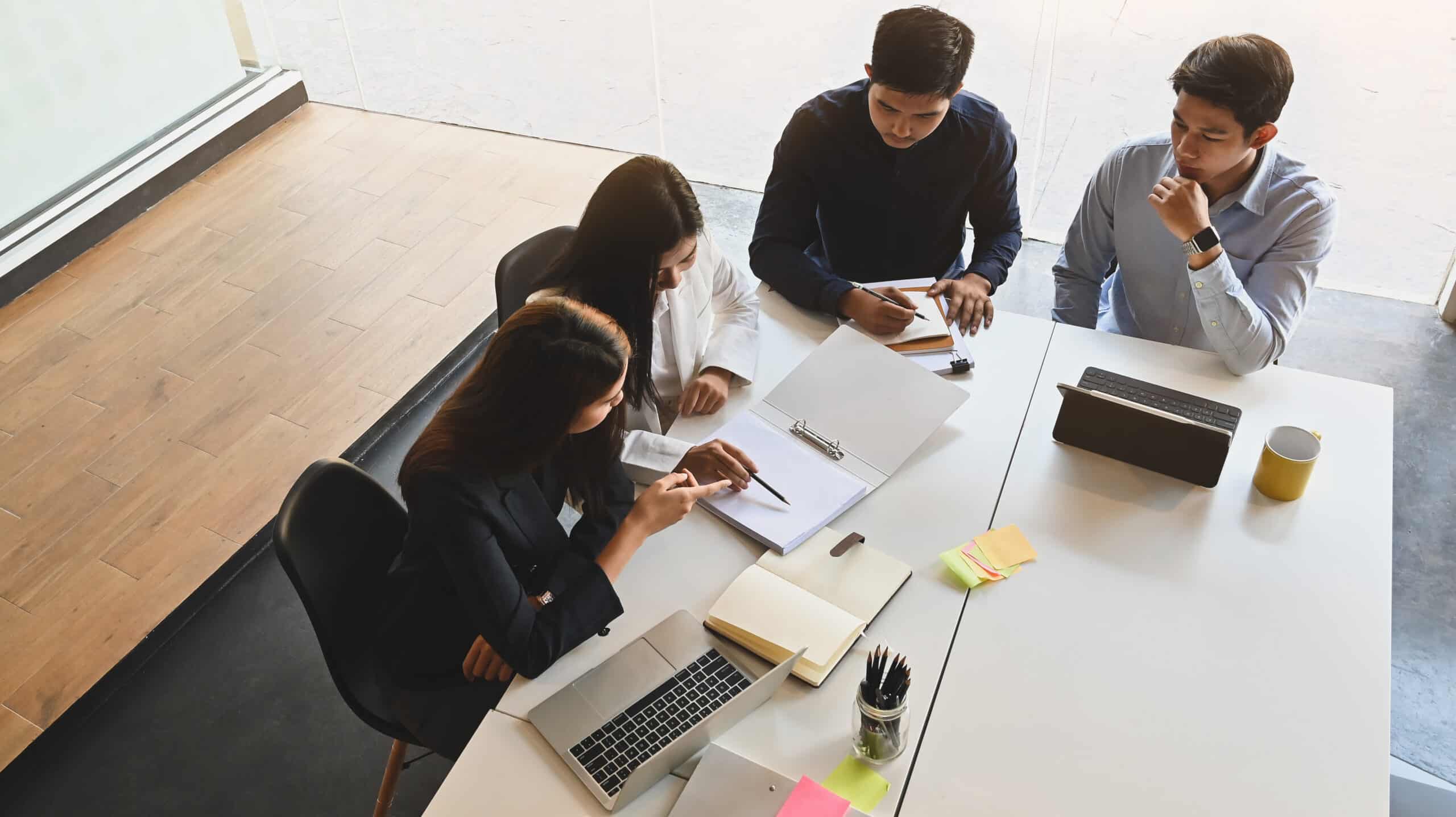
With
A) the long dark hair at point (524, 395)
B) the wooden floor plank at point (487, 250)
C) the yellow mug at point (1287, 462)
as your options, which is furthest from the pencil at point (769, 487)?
the wooden floor plank at point (487, 250)

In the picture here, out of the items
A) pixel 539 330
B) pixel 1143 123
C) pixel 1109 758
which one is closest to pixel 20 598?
pixel 539 330

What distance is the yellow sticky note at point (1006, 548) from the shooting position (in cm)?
176

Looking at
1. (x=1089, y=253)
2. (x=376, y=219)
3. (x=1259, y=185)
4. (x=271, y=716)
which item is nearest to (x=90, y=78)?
(x=376, y=219)

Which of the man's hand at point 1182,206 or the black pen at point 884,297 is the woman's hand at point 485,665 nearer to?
the black pen at point 884,297

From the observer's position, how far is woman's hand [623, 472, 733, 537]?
177 cm

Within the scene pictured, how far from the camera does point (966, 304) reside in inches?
91.0

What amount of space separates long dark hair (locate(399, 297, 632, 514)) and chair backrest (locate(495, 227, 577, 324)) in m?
0.65

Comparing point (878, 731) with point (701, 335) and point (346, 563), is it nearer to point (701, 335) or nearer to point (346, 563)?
point (346, 563)

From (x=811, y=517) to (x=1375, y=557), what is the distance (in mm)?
922

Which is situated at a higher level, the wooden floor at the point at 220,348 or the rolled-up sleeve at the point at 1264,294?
the rolled-up sleeve at the point at 1264,294

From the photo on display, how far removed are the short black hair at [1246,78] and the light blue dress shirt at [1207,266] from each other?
6.0 inches

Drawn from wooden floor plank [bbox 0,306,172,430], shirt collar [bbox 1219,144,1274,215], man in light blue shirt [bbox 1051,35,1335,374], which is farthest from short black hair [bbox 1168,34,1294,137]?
wooden floor plank [bbox 0,306,172,430]

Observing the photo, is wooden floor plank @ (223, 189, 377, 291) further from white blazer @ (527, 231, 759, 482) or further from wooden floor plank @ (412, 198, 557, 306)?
white blazer @ (527, 231, 759, 482)

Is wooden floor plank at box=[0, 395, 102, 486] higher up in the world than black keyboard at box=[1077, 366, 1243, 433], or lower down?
lower down
